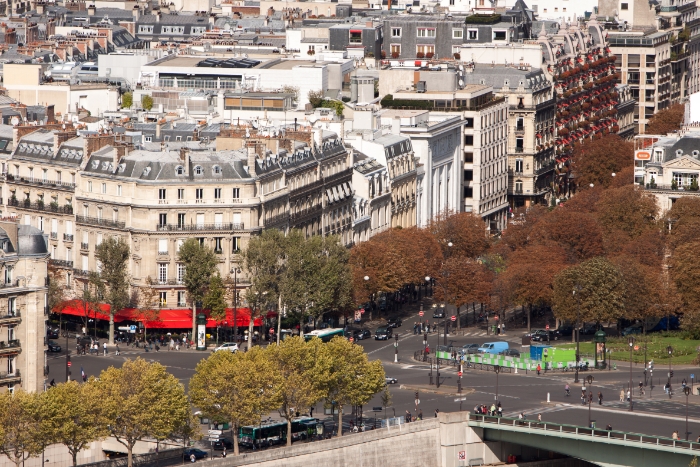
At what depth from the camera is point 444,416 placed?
532 feet

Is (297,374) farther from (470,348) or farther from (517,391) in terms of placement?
(470,348)

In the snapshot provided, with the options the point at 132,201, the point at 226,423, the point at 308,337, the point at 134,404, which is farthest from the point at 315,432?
the point at 132,201

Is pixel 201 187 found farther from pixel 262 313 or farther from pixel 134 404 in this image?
pixel 134 404

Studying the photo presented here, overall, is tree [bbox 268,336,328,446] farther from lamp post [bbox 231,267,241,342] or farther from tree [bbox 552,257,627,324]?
tree [bbox 552,257,627,324]

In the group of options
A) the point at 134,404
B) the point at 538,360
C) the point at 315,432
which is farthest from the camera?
the point at 538,360

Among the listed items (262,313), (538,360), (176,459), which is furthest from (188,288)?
(176,459)

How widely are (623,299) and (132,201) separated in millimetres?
42833

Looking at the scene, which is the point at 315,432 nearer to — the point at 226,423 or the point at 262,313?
the point at 226,423

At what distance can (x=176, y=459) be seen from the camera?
153625mm

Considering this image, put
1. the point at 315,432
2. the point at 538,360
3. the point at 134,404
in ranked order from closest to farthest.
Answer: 1. the point at 134,404
2. the point at 315,432
3. the point at 538,360

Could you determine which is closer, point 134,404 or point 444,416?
point 134,404

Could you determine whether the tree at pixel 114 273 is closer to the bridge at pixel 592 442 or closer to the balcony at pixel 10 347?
the balcony at pixel 10 347

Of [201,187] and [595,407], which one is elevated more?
[201,187]

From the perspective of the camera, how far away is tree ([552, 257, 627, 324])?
7741 inches
